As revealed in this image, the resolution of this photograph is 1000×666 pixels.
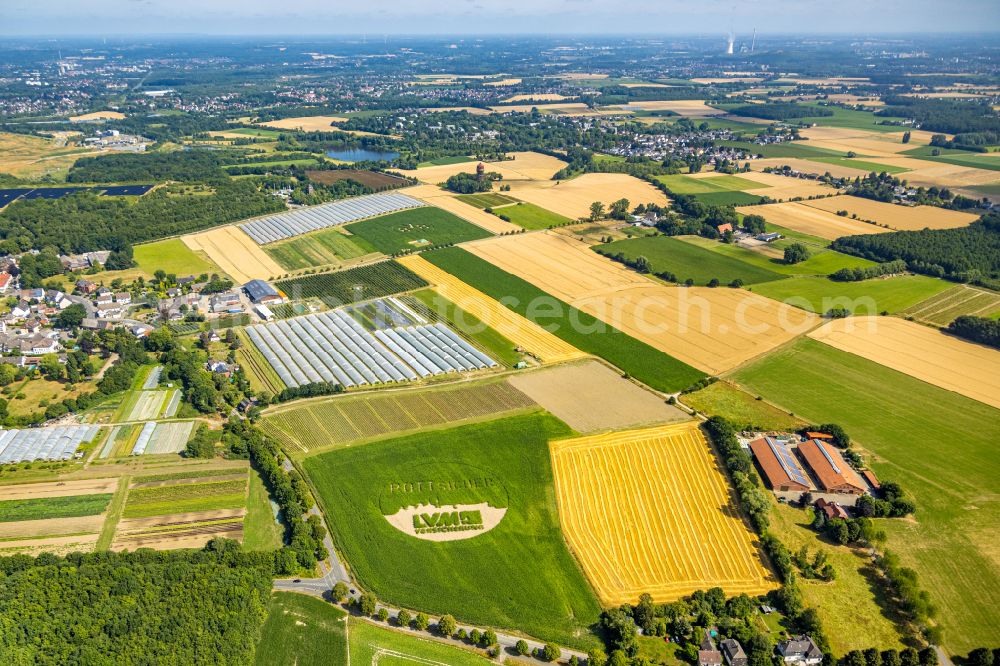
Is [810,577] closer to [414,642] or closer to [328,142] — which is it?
[414,642]

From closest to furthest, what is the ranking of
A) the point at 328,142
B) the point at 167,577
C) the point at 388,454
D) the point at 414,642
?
the point at 414,642 → the point at 167,577 → the point at 388,454 → the point at 328,142

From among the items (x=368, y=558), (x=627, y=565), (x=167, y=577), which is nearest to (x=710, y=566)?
(x=627, y=565)

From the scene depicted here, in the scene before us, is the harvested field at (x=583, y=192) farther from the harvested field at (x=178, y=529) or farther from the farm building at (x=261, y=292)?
the harvested field at (x=178, y=529)

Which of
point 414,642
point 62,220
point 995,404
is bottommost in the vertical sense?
point 414,642

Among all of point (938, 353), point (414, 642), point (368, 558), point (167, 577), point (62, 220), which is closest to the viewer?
point (414, 642)

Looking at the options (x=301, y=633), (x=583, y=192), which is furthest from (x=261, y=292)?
(x=583, y=192)

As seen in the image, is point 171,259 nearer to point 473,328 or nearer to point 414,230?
point 414,230

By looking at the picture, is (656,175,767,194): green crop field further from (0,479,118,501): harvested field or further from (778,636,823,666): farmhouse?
(0,479,118,501): harvested field
